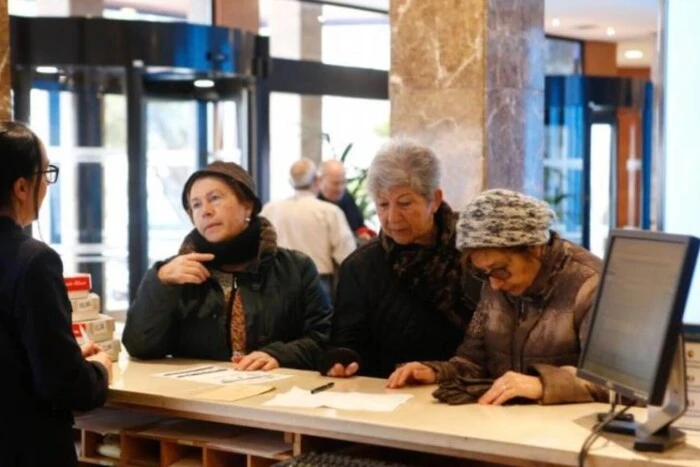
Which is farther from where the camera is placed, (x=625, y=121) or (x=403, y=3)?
(x=625, y=121)

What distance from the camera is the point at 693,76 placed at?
658 cm

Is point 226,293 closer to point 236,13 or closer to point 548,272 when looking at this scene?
point 548,272

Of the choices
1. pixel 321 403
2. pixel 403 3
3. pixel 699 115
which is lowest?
pixel 321 403

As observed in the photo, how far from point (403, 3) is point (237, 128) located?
188 inches

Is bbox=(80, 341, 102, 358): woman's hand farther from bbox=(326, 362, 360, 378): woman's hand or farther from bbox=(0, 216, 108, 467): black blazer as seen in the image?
bbox=(326, 362, 360, 378): woman's hand

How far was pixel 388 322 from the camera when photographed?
12.7 ft

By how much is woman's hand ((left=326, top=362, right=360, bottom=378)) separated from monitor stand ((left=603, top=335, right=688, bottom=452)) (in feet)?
3.55

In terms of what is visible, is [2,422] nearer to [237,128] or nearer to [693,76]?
[693,76]

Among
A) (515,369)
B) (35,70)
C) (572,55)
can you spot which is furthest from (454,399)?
(572,55)

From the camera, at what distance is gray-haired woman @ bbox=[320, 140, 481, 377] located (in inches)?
151

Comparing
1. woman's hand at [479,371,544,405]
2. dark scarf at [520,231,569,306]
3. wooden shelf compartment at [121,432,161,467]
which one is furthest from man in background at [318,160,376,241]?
woman's hand at [479,371,544,405]

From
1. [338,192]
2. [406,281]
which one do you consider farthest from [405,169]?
[338,192]

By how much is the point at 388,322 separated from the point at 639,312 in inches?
49.5

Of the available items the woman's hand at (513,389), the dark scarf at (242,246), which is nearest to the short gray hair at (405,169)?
the dark scarf at (242,246)
